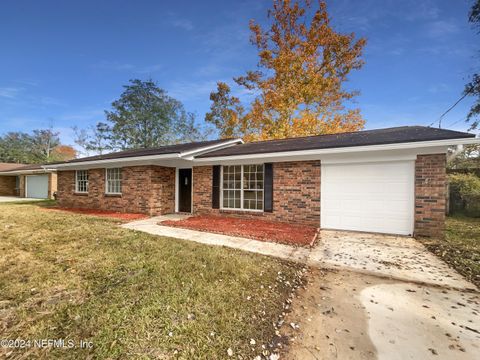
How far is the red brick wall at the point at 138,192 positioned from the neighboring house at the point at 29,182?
39.1 feet

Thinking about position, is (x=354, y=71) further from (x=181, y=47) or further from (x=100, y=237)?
(x=100, y=237)

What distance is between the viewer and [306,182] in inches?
299

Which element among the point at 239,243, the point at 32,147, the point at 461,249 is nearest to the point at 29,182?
the point at 32,147

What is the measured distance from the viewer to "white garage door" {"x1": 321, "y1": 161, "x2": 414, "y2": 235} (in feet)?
21.0

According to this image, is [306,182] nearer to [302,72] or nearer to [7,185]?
[302,72]

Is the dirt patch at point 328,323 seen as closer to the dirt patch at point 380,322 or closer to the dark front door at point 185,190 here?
the dirt patch at point 380,322

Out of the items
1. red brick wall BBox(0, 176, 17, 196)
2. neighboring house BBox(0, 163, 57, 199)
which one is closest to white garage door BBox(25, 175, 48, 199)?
neighboring house BBox(0, 163, 57, 199)

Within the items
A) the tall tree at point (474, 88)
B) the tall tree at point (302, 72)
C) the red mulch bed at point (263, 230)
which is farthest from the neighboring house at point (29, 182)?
the tall tree at point (474, 88)

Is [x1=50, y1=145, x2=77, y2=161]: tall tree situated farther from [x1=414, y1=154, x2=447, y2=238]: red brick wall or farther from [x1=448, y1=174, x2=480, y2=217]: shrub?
[x1=448, y1=174, x2=480, y2=217]: shrub

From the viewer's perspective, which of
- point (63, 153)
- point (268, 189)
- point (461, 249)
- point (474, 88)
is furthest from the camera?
point (63, 153)

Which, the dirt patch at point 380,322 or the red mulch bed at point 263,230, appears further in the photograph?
the red mulch bed at point 263,230

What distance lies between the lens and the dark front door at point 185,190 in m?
10.4

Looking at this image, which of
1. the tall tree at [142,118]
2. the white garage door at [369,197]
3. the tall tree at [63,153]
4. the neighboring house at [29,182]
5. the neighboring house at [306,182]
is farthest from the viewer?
the tall tree at [63,153]

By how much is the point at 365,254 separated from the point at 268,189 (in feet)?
13.4
